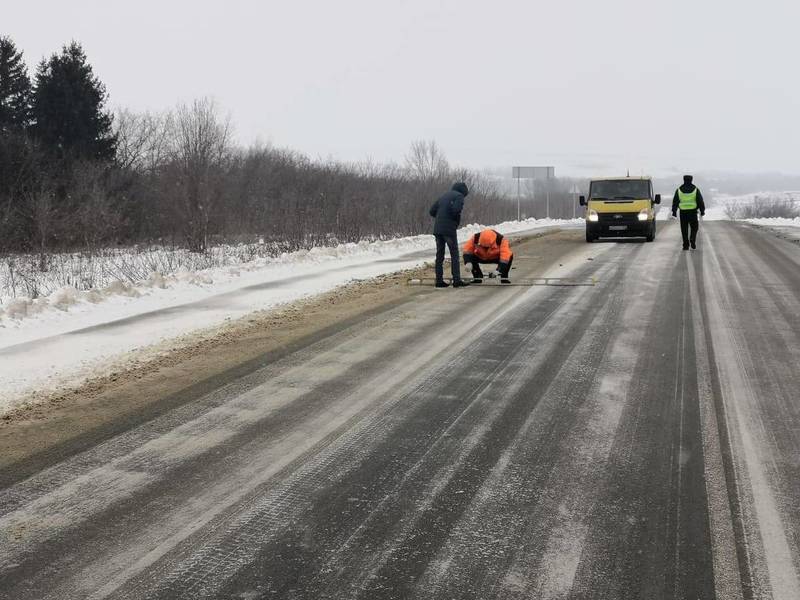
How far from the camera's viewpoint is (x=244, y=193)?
1874 inches

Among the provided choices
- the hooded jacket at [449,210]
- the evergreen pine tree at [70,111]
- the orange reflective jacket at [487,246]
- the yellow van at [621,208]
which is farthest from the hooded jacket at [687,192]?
the evergreen pine tree at [70,111]

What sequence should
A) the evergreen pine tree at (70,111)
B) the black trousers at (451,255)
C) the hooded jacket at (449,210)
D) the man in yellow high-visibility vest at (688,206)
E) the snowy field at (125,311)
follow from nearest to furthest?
the snowy field at (125,311)
the black trousers at (451,255)
the hooded jacket at (449,210)
the man in yellow high-visibility vest at (688,206)
the evergreen pine tree at (70,111)

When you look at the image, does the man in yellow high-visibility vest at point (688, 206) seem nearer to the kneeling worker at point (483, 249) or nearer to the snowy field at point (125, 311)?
the snowy field at point (125, 311)

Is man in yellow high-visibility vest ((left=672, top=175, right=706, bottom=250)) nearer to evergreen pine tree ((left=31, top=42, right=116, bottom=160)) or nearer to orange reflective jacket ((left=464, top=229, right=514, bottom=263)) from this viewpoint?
orange reflective jacket ((left=464, top=229, right=514, bottom=263))

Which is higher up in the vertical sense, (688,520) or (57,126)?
(57,126)

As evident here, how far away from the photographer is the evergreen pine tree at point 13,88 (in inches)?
1703

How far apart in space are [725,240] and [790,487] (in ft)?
73.4

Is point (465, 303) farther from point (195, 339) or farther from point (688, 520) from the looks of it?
point (688, 520)

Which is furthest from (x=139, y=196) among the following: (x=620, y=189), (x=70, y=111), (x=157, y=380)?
(x=157, y=380)

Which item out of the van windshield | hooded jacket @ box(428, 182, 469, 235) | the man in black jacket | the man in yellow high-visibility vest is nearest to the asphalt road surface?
the man in black jacket

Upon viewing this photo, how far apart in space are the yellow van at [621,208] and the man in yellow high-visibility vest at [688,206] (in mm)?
2469

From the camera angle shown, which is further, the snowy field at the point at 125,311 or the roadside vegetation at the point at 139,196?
the roadside vegetation at the point at 139,196

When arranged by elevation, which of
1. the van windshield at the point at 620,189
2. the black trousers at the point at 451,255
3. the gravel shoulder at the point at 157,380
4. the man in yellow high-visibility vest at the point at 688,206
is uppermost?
the van windshield at the point at 620,189

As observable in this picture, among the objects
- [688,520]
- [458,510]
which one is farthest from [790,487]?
[458,510]
